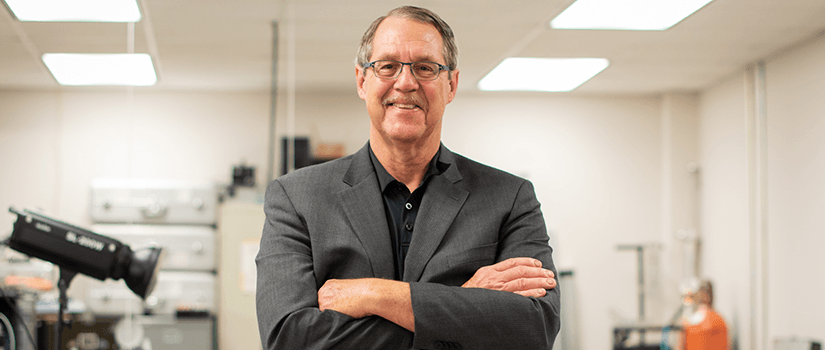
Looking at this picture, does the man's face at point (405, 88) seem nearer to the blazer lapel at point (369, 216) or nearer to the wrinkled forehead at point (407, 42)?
the wrinkled forehead at point (407, 42)

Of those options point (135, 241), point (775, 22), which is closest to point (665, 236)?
point (775, 22)

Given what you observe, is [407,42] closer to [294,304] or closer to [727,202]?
[294,304]

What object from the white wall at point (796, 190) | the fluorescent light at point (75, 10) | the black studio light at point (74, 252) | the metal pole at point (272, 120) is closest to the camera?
the black studio light at point (74, 252)

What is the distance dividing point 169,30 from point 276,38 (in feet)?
2.03

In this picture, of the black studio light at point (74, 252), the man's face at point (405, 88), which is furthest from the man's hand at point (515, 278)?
the black studio light at point (74, 252)

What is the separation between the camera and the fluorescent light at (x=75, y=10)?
309 centimetres

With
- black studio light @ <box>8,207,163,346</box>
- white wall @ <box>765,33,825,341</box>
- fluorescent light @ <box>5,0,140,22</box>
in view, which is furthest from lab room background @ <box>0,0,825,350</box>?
black studio light @ <box>8,207,163,346</box>

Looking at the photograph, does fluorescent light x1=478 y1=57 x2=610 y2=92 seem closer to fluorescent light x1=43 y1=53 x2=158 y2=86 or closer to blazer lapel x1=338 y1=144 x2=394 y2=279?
fluorescent light x1=43 y1=53 x2=158 y2=86

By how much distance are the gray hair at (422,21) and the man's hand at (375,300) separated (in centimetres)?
43

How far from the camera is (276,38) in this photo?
3.65m

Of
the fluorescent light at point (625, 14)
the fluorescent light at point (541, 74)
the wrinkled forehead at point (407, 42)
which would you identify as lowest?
the wrinkled forehead at point (407, 42)

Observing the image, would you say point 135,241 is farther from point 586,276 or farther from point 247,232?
point 586,276

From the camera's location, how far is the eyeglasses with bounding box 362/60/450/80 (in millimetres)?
1073

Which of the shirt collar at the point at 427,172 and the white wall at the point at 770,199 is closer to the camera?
the shirt collar at the point at 427,172
